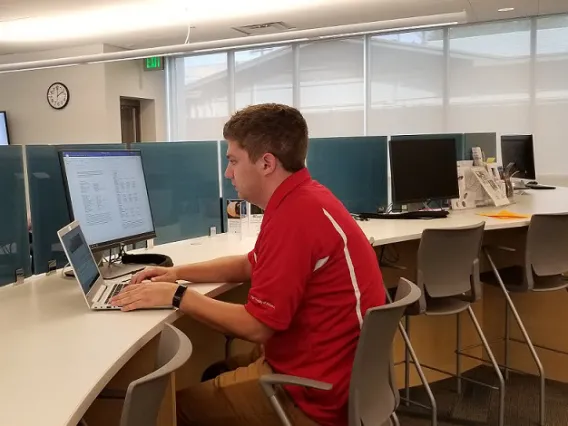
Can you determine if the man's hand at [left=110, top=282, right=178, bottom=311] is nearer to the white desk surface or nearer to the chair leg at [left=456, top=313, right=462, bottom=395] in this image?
the white desk surface

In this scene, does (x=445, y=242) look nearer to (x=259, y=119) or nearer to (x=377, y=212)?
(x=377, y=212)

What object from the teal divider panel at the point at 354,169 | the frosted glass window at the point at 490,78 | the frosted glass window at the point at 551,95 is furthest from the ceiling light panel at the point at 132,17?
Result: the teal divider panel at the point at 354,169

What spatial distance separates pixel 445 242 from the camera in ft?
8.71

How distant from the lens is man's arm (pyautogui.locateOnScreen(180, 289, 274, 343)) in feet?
4.97

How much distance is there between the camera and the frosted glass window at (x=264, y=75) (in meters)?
8.33

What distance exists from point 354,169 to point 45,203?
1.92 meters

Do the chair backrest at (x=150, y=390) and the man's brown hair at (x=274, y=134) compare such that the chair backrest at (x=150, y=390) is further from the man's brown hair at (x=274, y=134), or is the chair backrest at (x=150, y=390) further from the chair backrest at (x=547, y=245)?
the chair backrest at (x=547, y=245)

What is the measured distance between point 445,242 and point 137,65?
7028 millimetres

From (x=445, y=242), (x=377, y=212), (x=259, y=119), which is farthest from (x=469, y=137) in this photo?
(x=259, y=119)

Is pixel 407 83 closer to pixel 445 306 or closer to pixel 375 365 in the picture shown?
pixel 445 306

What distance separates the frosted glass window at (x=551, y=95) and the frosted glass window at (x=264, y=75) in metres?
3.14

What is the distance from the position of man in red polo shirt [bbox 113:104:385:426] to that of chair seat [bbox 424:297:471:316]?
3.84ft

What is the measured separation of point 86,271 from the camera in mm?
1792

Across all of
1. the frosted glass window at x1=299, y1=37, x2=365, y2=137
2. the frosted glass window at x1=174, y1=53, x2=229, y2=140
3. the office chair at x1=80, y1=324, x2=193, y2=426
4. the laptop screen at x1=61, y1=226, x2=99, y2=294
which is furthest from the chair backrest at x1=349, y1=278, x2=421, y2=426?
the frosted glass window at x1=174, y1=53, x2=229, y2=140
